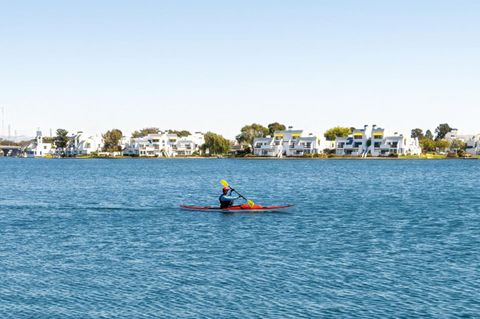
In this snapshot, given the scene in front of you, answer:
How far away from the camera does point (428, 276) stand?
31016mm

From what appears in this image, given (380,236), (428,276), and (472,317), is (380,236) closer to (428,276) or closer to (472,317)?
(428,276)

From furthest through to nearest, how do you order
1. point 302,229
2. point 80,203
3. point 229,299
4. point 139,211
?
point 80,203
point 139,211
point 302,229
point 229,299

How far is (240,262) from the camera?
34906 mm

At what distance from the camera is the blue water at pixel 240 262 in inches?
1032

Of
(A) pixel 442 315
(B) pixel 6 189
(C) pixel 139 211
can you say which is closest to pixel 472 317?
(A) pixel 442 315

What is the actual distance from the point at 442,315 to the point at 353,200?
49389mm

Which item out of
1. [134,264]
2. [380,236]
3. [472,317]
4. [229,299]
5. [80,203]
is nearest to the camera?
[472,317]

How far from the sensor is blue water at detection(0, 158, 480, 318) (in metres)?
26.2

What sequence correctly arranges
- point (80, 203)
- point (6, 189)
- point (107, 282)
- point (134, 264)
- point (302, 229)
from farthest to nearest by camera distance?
point (6, 189)
point (80, 203)
point (302, 229)
point (134, 264)
point (107, 282)

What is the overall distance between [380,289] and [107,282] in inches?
544

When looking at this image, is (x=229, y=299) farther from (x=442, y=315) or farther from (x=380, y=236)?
(x=380, y=236)

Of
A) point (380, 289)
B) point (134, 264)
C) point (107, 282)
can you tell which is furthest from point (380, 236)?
point (107, 282)

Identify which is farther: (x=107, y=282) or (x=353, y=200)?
(x=353, y=200)

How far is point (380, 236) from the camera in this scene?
4391 cm
